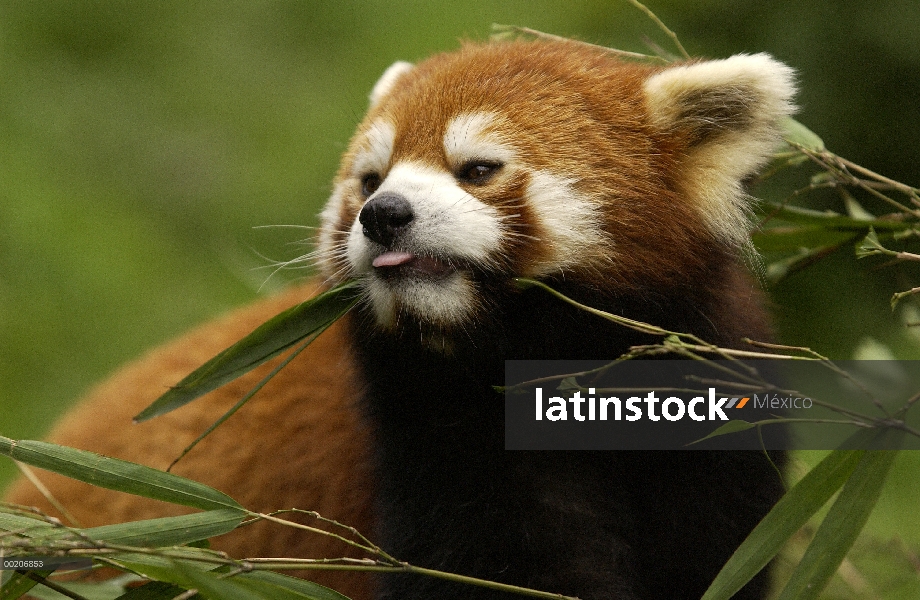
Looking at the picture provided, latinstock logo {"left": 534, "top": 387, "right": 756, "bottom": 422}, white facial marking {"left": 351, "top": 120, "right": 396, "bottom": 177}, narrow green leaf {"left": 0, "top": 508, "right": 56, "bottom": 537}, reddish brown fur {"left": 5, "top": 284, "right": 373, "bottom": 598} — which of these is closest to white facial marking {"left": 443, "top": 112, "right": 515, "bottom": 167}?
white facial marking {"left": 351, "top": 120, "right": 396, "bottom": 177}

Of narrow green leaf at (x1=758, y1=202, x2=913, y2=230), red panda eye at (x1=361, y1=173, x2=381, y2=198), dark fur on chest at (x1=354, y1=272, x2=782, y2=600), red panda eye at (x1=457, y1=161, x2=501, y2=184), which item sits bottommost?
dark fur on chest at (x1=354, y1=272, x2=782, y2=600)

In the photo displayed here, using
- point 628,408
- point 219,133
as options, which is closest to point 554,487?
point 628,408

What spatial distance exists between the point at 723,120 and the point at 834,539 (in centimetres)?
96

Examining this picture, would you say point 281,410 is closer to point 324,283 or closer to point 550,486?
point 324,283

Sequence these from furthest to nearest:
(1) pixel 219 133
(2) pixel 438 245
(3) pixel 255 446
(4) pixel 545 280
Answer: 1. (1) pixel 219 133
2. (3) pixel 255 446
3. (4) pixel 545 280
4. (2) pixel 438 245

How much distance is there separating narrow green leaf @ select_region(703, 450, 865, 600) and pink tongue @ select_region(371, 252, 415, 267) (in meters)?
0.84

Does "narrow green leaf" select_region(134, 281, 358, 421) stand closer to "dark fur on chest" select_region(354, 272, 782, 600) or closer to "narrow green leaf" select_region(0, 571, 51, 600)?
"dark fur on chest" select_region(354, 272, 782, 600)

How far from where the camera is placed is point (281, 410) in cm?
313

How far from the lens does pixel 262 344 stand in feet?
7.41

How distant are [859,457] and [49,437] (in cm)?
262

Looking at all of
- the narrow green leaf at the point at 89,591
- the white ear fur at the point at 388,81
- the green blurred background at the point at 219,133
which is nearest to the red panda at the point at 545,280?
the white ear fur at the point at 388,81

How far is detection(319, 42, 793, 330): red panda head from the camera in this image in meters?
2.12

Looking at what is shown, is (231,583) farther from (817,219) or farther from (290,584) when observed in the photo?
(817,219)

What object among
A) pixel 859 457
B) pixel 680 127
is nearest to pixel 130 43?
pixel 680 127
